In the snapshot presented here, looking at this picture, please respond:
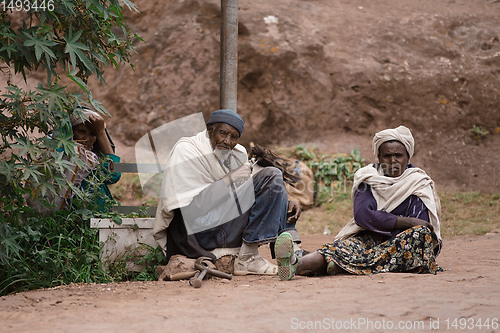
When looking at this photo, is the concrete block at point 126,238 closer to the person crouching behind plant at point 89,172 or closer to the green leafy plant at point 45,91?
the person crouching behind plant at point 89,172

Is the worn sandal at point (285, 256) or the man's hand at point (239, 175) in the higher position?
the man's hand at point (239, 175)

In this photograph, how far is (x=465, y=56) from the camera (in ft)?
33.6

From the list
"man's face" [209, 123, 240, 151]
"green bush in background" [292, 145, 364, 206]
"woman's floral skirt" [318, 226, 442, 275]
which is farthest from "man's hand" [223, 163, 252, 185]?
"green bush in background" [292, 145, 364, 206]

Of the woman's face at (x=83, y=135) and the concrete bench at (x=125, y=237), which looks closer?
the concrete bench at (x=125, y=237)

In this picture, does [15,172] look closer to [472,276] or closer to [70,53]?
[70,53]

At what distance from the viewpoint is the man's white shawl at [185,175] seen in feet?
13.9

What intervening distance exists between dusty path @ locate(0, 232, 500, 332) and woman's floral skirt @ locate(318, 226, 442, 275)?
6.1 inches

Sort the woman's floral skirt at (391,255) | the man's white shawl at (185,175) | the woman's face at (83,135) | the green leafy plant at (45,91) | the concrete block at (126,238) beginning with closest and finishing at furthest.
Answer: the green leafy plant at (45,91)
the woman's floral skirt at (391,255)
the man's white shawl at (185,175)
the concrete block at (126,238)
the woman's face at (83,135)

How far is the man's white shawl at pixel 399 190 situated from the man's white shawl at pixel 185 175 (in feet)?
3.86

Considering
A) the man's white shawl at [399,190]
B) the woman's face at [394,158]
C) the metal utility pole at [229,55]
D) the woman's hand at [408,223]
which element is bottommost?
the woman's hand at [408,223]

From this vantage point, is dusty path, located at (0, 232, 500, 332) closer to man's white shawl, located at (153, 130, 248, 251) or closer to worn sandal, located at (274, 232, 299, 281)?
worn sandal, located at (274, 232, 299, 281)

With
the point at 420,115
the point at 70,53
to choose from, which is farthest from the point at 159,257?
the point at 420,115

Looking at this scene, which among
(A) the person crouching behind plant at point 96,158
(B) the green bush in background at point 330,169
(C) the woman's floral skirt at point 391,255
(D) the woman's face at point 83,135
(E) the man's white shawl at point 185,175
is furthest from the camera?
(B) the green bush in background at point 330,169

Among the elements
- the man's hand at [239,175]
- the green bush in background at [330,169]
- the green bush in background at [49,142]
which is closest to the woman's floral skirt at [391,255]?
the man's hand at [239,175]
